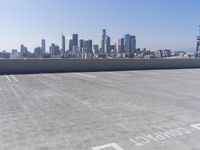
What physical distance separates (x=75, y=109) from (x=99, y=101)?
1391 mm

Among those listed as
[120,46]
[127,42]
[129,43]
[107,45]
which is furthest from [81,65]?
[129,43]

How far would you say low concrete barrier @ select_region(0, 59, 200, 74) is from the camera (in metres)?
19.0

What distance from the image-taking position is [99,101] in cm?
771

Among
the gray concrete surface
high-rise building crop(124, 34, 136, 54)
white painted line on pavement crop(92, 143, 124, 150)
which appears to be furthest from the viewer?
high-rise building crop(124, 34, 136, 54)

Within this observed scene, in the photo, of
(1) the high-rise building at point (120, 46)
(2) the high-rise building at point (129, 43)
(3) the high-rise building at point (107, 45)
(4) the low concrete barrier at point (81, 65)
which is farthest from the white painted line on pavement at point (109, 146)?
(2) the high-rise building at point (129, 43)

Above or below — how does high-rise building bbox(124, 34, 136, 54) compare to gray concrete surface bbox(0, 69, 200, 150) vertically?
above

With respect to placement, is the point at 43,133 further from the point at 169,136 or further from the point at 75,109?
the point at 169,136

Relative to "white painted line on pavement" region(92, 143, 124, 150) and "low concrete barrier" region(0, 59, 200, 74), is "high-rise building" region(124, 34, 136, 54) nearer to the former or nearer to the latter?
"low concrete barrier" region(0, 59, 200, 74)

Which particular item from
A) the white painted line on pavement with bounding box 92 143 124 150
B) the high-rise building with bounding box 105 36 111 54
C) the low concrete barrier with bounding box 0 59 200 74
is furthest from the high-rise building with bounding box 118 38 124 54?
the white painted line on pavement with bounding box 92 143 124 150

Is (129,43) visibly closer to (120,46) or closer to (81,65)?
(120,46)

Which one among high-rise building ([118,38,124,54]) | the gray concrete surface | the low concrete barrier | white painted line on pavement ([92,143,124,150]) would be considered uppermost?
high-rise building ([118,38,124,54])

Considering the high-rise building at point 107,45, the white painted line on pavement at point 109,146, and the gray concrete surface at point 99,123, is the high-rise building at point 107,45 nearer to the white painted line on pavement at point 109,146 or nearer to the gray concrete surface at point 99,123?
the gray concrete surface at point 99,123

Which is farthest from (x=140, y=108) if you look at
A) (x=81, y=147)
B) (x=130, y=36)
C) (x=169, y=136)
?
(x=130, y=36)

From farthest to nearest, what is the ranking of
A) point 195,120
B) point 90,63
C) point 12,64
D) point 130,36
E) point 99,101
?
point 130,36 < point 90,63 < point 12,64 < point 99,101 < point 195,120
